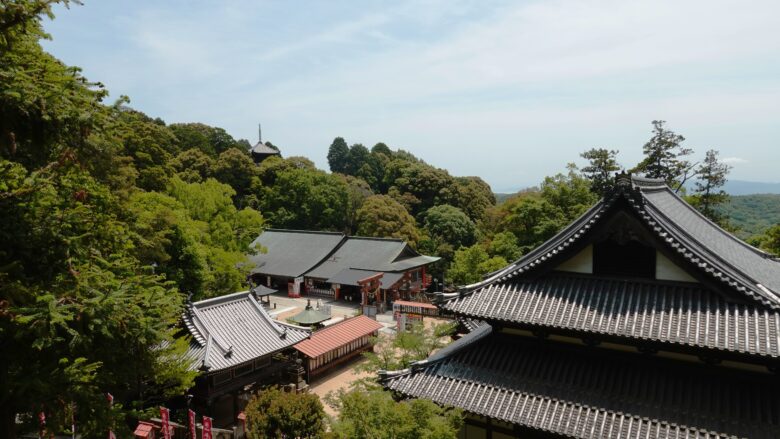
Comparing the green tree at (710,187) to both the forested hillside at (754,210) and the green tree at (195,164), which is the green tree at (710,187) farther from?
the forested hillside at (754,210)

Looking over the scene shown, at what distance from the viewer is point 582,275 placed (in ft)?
34.5

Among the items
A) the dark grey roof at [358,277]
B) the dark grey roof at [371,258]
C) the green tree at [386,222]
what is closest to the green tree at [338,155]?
the green tree at [386,222]

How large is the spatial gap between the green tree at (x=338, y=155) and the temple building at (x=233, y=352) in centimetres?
8279

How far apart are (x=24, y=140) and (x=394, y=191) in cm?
6130

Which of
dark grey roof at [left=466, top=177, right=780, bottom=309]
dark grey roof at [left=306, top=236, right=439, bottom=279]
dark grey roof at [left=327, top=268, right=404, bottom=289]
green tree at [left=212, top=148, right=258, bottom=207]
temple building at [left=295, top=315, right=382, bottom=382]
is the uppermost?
green tree at [left=212, top=148, right=258, bottom=207]

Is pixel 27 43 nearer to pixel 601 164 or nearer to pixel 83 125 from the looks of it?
pixel 83 125

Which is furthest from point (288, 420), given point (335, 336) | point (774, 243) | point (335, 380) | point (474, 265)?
point (774, 243)

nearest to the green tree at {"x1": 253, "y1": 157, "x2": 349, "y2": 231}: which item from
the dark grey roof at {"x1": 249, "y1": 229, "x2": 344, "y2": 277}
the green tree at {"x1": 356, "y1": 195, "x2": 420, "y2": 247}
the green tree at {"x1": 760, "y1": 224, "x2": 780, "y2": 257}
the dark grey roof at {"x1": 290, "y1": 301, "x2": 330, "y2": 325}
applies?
the green tree at {"x1": 356, "y1": 195, "x2": 420, "y2": 247}

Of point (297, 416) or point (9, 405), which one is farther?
point (297, 416)

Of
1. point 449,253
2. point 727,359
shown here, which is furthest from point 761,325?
point 449,253

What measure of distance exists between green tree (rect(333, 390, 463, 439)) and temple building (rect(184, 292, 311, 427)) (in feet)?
32.0

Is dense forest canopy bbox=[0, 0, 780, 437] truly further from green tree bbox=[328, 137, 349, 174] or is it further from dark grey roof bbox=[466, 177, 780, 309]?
green tree bbox=[328, 137, 349, 174]

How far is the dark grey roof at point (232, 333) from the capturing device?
16.9 m

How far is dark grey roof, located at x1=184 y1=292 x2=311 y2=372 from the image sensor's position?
667 inches
